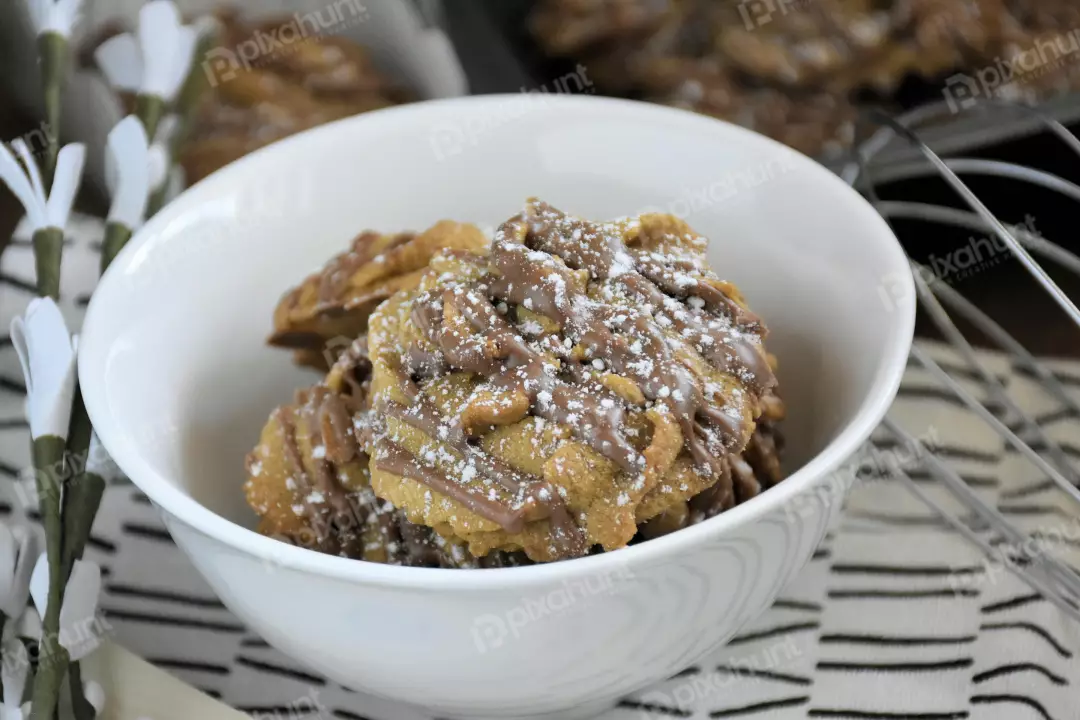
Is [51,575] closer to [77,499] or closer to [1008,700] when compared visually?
[77,499]

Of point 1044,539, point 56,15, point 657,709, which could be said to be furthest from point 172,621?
point 1044,539

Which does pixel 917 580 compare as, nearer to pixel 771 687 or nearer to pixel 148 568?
pixel 771 687

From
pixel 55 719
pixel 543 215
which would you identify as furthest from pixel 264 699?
pixel 543 215

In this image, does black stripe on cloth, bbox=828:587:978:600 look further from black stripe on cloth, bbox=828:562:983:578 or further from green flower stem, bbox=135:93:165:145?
green flower stem, bbox=135:93:165:145

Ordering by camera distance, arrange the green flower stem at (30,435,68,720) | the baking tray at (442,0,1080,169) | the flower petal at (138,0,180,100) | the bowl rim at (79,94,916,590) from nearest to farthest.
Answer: the bowl rim at (79,94,916,590), the green flower stem at (30,435,68,720), the flower petal at (138,0,180,100), the baking tray at (442,0,1080,169)

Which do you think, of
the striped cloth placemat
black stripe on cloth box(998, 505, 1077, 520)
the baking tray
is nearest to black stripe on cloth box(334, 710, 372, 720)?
the striped cloth placemat

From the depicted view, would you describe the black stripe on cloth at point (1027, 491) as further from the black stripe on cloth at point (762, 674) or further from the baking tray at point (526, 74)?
the baking tray at point (526, 74)
